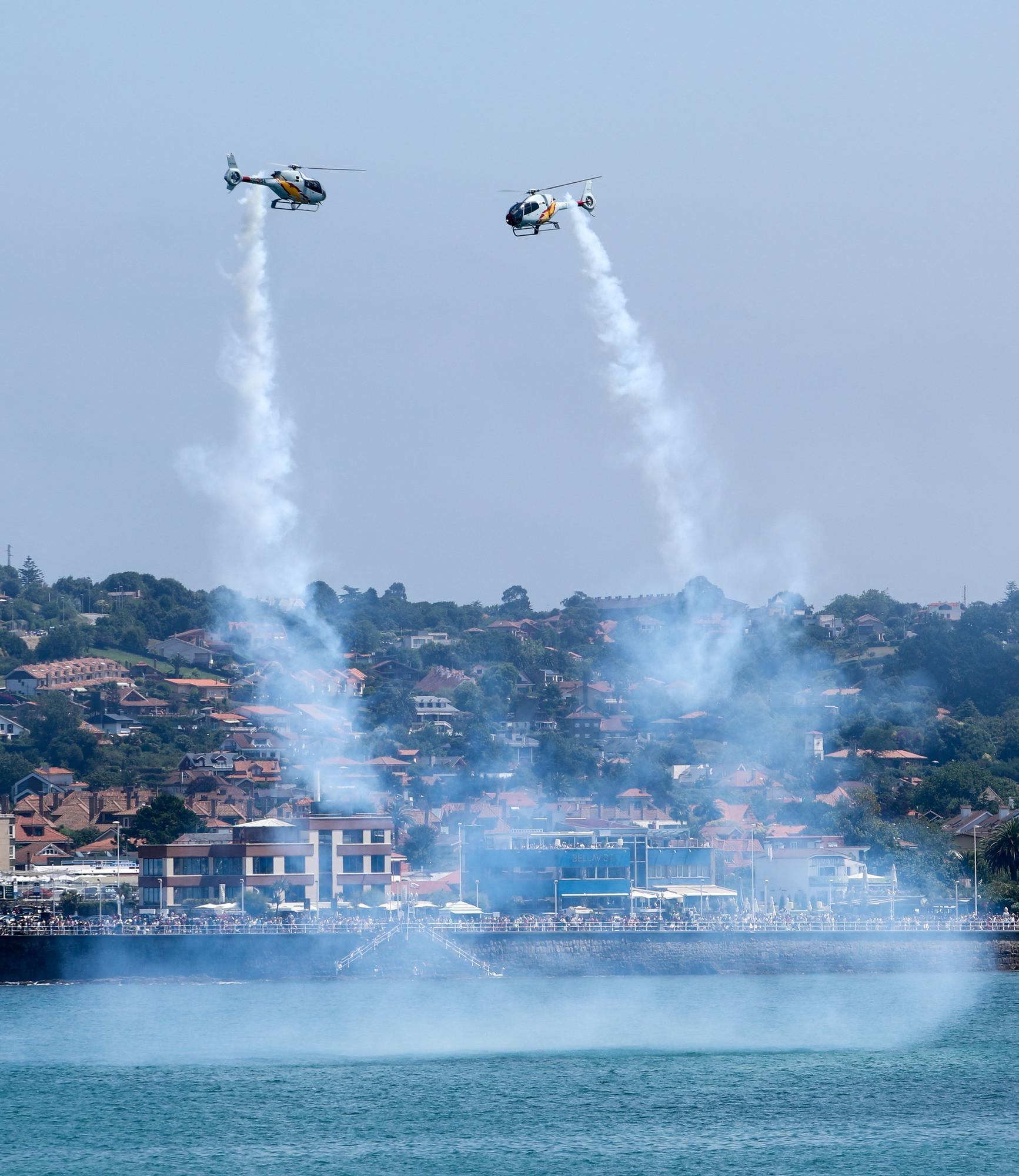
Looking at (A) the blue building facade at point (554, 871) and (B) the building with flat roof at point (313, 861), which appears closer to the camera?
(B) the building with flat roof at point (313, 861)

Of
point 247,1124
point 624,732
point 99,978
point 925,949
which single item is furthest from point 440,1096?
point 624,732

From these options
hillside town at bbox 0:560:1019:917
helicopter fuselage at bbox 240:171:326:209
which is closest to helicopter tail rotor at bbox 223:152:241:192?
helicopter fuselage at bbox 240:171:326:209

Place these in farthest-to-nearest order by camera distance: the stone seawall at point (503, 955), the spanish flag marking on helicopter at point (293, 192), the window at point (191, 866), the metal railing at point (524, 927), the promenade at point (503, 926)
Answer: the window at point (191, 866), the promenade at point (503, 926), the metal railing at point (524, 927), the stone seawall at point (503, 955), the spanish flag marking on helicopter at point (293, 192)

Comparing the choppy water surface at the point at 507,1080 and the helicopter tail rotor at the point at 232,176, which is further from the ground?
the helicopter tail rotor at the point at 232,176

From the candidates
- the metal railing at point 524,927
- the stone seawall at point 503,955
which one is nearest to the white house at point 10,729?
the metal railing at point 524,927

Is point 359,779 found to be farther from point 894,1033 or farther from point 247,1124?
→ point 247,1124

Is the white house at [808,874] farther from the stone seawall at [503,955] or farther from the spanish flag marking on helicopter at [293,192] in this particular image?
the spanish flag marking on helicopter at [293,192]

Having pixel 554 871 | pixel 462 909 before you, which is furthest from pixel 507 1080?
pixel 554 871
